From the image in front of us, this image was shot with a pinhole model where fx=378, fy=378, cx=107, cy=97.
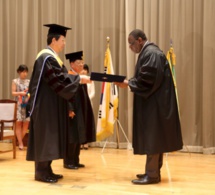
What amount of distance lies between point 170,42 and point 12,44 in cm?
365

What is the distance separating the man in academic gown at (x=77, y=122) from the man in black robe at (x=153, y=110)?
Answer: 1.05 metres

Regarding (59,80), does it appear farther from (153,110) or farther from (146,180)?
(146,180)

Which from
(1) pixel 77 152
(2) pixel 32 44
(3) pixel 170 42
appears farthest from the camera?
(2) pixel 32 44

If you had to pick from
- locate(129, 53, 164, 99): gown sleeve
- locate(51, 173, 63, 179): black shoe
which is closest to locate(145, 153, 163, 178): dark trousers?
locate(129, 53, 164, 99): gown sleeve

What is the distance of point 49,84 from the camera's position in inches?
161

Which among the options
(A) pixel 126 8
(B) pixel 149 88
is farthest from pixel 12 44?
(B) pixel 149 88

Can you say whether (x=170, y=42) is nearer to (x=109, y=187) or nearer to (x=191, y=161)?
(x=191, y=161)

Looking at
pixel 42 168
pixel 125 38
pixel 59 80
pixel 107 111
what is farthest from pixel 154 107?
pixel 125 38

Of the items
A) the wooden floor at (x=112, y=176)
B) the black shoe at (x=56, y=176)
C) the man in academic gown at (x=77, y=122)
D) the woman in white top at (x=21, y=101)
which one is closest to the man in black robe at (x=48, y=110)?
the black shoe at (x=56, y=176)

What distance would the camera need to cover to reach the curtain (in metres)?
6.57

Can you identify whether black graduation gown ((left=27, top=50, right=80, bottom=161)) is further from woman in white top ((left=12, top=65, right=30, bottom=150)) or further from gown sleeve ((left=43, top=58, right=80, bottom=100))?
woman in white top ((left=12, top=65, right=30, bottom=150))

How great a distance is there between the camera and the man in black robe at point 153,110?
3941 millimetres

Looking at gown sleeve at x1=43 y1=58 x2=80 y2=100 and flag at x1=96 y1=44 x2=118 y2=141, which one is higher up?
gown sleeve at x1=43 y1=58 x2=80 y2=100

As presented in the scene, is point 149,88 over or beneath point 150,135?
over
